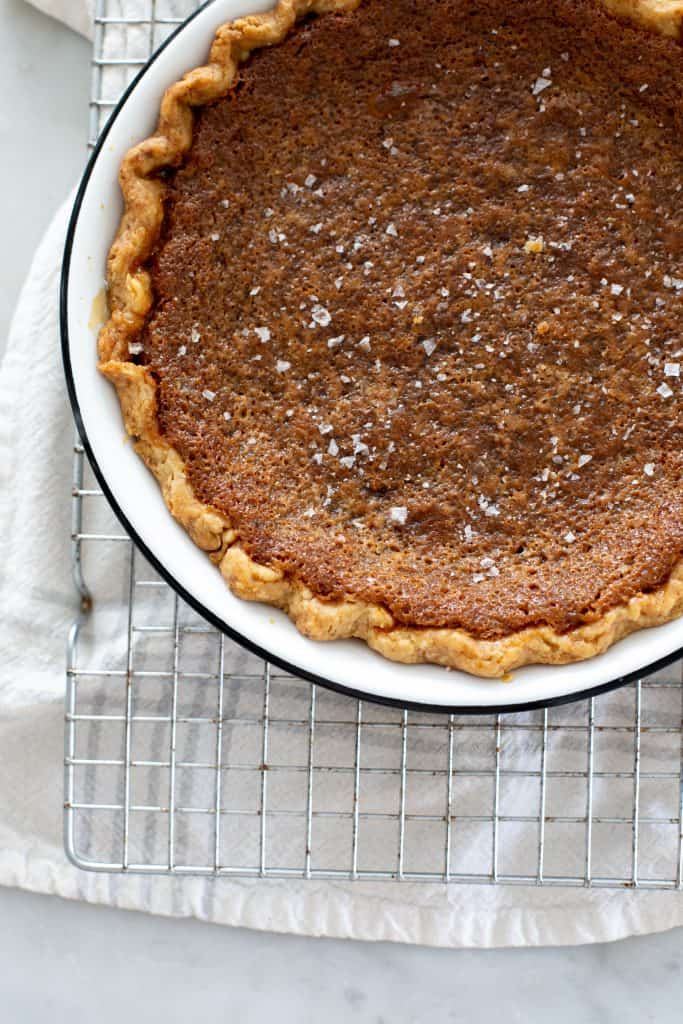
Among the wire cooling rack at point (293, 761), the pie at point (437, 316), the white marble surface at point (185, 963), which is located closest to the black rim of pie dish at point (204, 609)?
the pie at point (437, 316)

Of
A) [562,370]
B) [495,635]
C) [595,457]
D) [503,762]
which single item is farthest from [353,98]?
[503,762]

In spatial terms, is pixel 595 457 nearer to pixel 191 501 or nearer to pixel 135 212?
pixel 191 501

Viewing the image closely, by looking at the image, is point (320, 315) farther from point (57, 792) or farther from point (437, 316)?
point (57, 792)

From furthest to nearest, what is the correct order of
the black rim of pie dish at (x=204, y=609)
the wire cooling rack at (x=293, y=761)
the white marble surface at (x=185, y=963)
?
the white marble surface at (x=185, y=963) → the wire cooling rack at (x=293, y=761) → the black rim of pie dish at (x=204, y=609)

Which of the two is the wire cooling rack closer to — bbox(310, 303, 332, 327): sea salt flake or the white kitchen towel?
the white kitchen towel

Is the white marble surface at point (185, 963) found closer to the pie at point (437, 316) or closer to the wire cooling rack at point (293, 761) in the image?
the wire cooling rack at point (293, 761)
